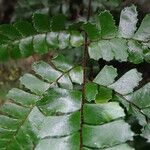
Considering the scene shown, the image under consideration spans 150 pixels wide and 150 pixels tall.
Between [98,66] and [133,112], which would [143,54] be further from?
[98,66]

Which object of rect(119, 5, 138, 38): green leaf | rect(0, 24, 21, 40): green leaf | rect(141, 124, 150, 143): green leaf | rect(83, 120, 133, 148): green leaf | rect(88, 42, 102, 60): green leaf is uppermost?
rect(119, 5, 138, 38): green leaf

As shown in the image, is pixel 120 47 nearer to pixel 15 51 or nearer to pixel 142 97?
pixel 142 97

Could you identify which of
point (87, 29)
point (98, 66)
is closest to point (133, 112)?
point (87, 29)

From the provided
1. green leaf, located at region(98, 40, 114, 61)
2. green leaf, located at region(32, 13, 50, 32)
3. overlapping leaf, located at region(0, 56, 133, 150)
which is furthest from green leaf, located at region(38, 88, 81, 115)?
green leaf, located at region(32, 13, 50, 32)

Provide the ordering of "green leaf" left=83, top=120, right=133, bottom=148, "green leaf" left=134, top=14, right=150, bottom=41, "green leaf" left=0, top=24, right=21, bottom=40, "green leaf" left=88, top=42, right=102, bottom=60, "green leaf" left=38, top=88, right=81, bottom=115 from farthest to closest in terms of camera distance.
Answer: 1. "green leaf" left=0, top=24, right=21, bottom=40
2. "green leaf" left=88, top=42, right=102, bottom=60
3. "green leaf" left=134, top=14, right=150, bottom=41
4. "green leaf" left=38, top=88, right=81, bottom=115
5. "green leaf" left=83, top=120, right=133, bottom=148

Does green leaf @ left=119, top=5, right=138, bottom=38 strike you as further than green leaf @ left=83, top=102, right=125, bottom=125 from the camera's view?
Yes

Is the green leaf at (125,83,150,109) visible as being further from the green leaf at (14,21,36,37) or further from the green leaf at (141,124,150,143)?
the green leaf at (14,21,36,37)
